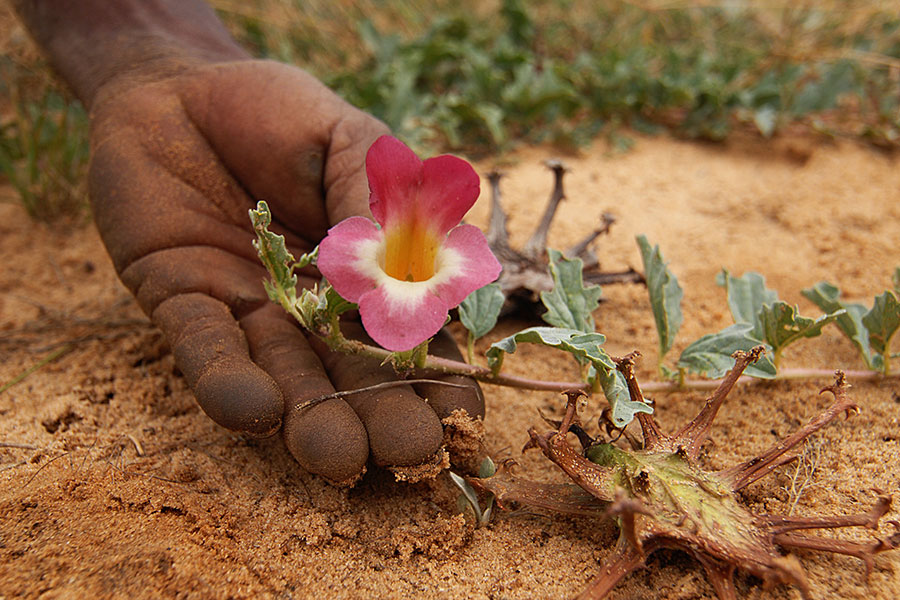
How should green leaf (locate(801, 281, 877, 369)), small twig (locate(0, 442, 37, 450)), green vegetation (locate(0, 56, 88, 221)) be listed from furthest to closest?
green vegetation (locate(0, 56, 88, 221))
green leaf (locate(801, 281, 877, 369))
small twig (locate(0, 442, 37, 450))

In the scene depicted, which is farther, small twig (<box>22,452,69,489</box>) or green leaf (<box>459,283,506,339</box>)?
green leaf (<box>459,283,506,339</box>)

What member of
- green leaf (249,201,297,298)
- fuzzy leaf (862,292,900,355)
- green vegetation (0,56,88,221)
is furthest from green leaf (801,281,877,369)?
green vegetation (0,56,88,221)

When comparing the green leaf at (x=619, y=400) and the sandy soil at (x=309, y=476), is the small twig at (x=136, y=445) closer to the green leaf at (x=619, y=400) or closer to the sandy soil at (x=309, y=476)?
the sandy soil at (x=309, y=476)

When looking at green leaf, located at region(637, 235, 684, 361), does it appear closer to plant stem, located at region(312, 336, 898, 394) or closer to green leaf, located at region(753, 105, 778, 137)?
plant stem, located at region(312, 336, 898, 394)

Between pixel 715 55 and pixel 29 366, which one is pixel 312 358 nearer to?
pixel 29 366

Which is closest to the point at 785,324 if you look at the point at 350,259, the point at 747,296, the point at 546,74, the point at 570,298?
the point at 747,296

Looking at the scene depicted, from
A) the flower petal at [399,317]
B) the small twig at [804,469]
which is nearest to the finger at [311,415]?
the flower petal at [399,317]

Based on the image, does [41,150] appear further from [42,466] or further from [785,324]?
[785,324]
